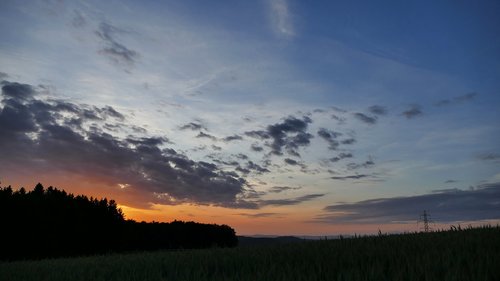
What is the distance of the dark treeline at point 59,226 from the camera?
6581 centimetres

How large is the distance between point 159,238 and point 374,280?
354 feet

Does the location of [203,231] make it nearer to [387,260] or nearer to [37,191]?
[37,191]

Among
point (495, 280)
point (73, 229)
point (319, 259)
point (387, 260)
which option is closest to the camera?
point (495, 280)

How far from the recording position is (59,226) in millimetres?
71312

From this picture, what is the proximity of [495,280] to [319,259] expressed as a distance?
3.68m

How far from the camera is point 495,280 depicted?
553cm

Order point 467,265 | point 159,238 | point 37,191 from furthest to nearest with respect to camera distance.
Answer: point 159,238
point 37,191
point 467,265

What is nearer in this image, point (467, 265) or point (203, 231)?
point (467, 265)

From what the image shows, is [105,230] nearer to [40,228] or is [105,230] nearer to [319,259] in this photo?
[40,228]

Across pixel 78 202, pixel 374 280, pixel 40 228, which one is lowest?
pixel 374 280

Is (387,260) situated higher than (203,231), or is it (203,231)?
(203,231)

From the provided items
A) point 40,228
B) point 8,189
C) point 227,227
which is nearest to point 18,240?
point 40,228

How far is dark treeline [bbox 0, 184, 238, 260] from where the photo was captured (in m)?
65.8

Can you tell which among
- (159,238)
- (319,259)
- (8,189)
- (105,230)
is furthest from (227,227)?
(319,259)
